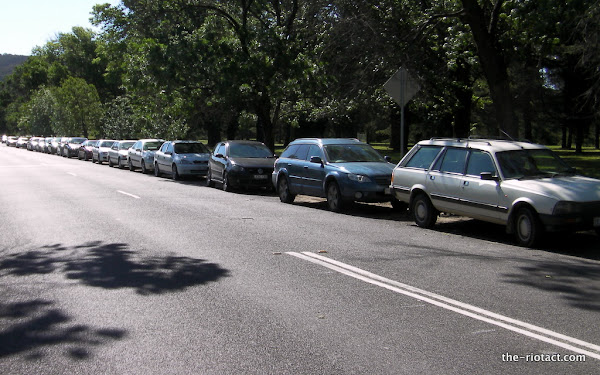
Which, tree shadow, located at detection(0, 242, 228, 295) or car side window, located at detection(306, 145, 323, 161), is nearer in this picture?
tree shadow, located at detection(0, 242, 228, 295)

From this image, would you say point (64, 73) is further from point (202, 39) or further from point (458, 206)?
point (458, 206)

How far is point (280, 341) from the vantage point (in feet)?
16.2

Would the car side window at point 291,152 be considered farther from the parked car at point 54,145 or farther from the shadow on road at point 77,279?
the parked car at point 54,145

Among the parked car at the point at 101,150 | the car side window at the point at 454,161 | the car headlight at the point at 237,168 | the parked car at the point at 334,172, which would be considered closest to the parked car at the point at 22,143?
the parked car at the point at 101,150

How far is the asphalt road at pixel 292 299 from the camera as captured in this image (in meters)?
4.57

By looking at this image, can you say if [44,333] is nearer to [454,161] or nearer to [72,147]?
[454,161]

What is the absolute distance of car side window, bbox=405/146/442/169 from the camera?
38.0ft

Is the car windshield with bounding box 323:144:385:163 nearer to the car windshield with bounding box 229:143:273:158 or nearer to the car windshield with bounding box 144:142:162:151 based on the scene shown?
the car windshield with bounding box 229:143:273:158

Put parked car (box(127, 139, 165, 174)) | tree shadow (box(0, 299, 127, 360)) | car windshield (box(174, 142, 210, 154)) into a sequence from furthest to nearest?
parked car (box(127, 139, 165, 174)) < car windshield (box(174, 142, 210, 154)) < tree shadow (box(0, 299, 127, 360))

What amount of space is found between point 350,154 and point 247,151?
21.0 ft

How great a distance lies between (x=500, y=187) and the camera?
970cm

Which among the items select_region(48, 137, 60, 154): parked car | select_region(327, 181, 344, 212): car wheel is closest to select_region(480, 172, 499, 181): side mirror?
select_region(327, 181, 344, 212): car wheel

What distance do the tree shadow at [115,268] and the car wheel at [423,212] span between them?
193 inches

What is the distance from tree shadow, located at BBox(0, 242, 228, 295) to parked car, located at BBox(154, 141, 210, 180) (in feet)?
49.3
